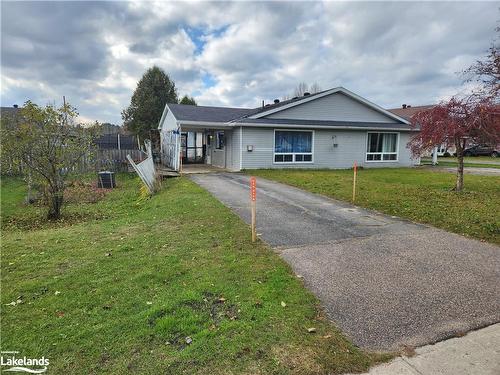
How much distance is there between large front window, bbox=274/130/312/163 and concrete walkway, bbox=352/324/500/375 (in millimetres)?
16354

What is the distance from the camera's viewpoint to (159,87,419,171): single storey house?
18.3 metres

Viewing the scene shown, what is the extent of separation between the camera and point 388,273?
465 centimetres

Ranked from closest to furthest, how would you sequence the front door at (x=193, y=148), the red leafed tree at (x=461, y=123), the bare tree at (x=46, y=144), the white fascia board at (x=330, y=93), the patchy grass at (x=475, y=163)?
the bare tree at (x=46, y=144)
the red leafed tree at (x=461, y=123)
the white fascia board at (x=330, y=93)
the patchy grass at (x=475, y=163)
the front door at (x=193, y=148)

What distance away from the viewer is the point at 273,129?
61.8ft

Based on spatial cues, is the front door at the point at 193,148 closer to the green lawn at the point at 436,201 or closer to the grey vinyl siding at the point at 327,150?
the grey vinyl siding at the point at 327,150

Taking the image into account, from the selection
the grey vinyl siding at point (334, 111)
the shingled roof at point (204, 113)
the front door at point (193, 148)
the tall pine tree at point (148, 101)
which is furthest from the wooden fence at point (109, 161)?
the tall pine tree at point (148, 101)

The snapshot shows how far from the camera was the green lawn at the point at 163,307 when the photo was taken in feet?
9.30

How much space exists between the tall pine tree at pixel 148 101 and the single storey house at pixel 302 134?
12787 millimetres

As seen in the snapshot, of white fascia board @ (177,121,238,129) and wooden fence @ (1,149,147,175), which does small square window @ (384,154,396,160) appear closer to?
white fascia board @ (177,121,238,129)

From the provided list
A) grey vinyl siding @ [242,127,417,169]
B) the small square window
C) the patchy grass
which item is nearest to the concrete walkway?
grey vinyl siding @ [242,127,417,169]

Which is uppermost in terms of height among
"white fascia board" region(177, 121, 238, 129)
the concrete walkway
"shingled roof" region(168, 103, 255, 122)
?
"shingled roof" region(168, 103, 255, 122)

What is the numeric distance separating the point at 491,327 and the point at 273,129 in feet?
53.1

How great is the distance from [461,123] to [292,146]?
33.8 ft

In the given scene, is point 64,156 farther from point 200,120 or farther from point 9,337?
point 200,120
